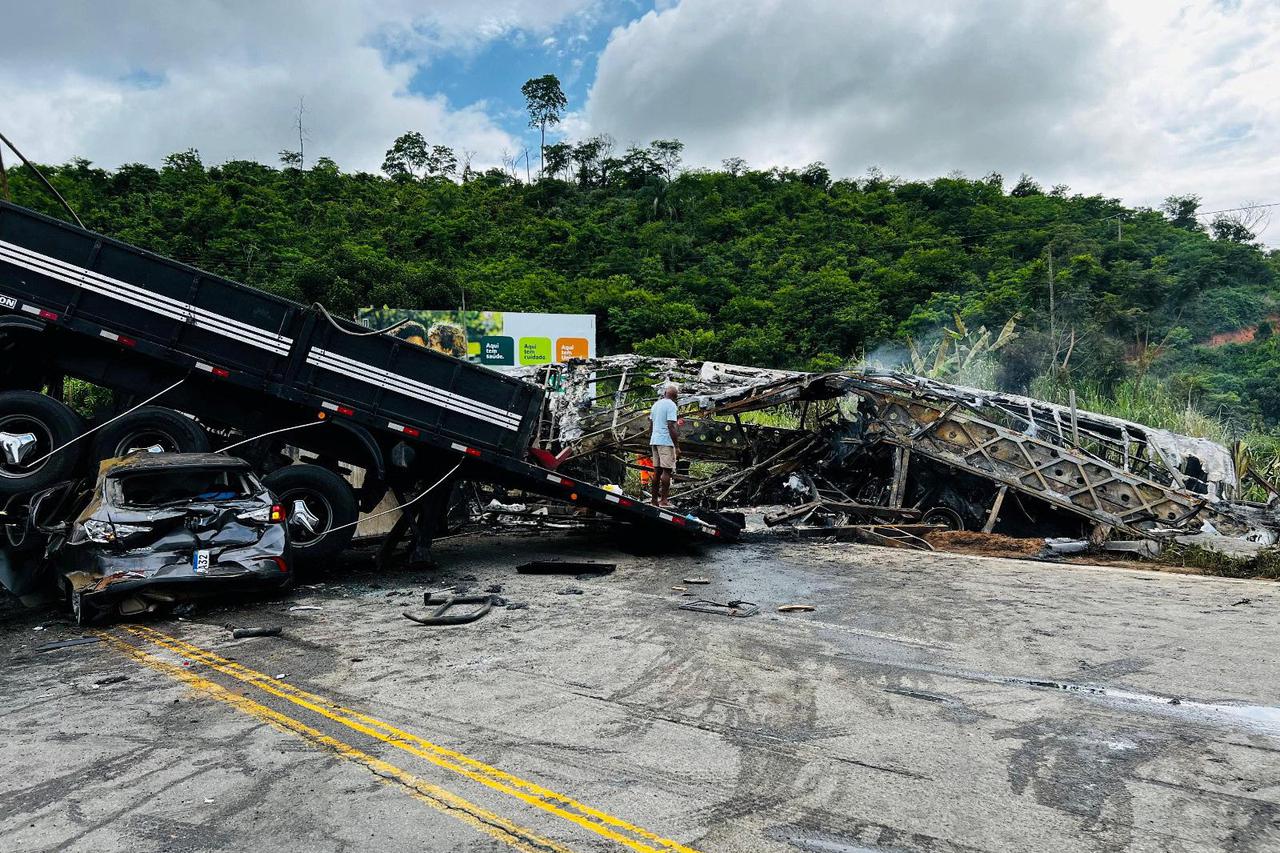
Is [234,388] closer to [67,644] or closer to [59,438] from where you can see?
[59,438]

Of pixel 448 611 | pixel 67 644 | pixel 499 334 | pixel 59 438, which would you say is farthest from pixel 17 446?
pixel 499 334

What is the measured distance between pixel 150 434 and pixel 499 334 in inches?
787

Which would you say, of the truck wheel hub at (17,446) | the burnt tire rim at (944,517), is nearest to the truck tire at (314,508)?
the truck wheel hub at (17,446)

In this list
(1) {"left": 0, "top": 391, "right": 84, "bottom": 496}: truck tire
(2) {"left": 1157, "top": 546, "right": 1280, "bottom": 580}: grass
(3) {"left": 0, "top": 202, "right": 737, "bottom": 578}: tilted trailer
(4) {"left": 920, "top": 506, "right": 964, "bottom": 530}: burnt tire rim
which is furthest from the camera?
(4) {"left": 920, "top": 506, "right": 964, "bottom": 530}: burnt tire rim

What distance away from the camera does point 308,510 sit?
9.41 m

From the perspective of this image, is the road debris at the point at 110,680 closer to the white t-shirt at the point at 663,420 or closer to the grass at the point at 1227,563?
the white t-shirt at the point at 663,420

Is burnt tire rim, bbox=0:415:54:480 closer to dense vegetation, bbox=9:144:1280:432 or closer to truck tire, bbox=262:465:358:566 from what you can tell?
truck tire, bbox=262:465:358:566

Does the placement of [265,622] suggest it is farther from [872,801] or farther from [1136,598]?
[1136,598]

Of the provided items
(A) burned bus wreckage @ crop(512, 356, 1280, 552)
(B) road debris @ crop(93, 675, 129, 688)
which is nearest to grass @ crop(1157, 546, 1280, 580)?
(A) burned bus wreckage @ crop(512, 356, 1280, 552)

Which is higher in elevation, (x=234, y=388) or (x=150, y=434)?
(x=234, y=388)

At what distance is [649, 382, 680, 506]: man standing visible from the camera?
1173 centimetres

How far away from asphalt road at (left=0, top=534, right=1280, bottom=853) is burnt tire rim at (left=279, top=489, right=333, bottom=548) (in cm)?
127

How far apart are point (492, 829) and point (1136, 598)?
7466 mm

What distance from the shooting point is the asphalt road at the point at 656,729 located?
11.5 ft
